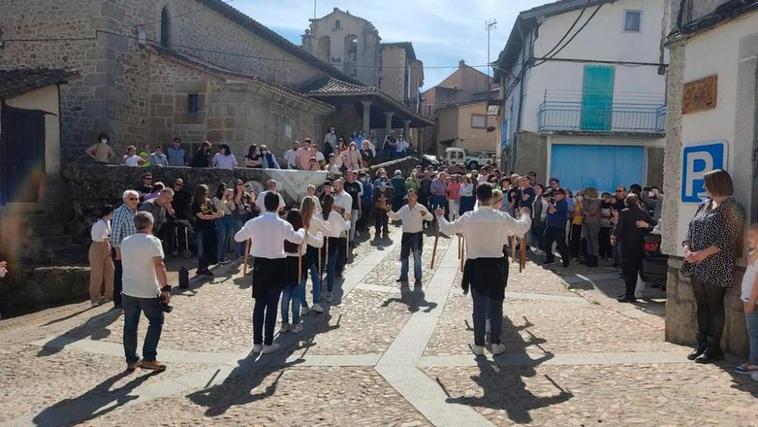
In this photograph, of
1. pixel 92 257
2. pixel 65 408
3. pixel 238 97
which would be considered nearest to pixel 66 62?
pixel 238 97

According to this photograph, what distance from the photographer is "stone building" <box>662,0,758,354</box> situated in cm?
595

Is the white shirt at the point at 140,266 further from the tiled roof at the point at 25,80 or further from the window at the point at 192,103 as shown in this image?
the window at the point at 192,103

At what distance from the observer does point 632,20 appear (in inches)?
850

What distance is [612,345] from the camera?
6691mm

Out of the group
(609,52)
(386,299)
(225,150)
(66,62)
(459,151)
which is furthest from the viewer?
(459,151)

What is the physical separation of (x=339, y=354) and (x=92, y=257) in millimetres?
5008

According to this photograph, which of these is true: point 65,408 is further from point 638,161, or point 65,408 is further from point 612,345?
point 638,161

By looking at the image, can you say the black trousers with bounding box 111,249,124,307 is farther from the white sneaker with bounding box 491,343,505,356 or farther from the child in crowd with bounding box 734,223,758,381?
the child in crowd with bounding box 734,223,758,381

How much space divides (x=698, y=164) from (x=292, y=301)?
16.1ft

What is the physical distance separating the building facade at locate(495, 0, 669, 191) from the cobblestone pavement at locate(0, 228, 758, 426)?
13.5 m

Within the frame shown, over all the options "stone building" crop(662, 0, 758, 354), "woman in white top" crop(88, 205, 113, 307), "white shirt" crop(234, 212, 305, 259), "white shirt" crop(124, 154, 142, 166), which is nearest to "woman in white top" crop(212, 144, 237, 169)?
"white shirt" crop(124, 154, 142, 166)

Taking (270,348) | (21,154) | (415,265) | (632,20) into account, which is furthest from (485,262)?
(632,20)

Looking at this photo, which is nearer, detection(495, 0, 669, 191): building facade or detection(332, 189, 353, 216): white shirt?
detection(332, 189, 353, 216): white shirt

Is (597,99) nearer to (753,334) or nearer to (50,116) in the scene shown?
(50,116)
